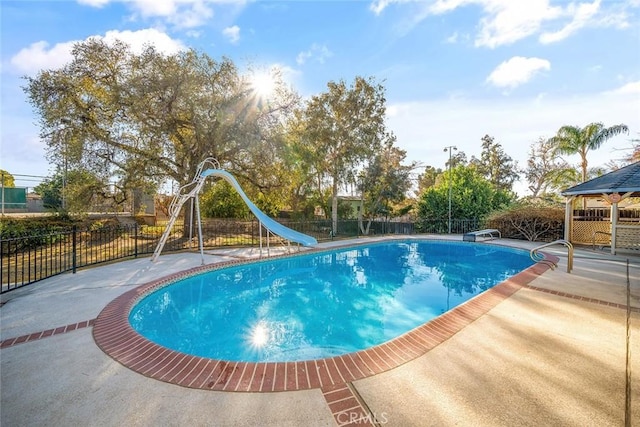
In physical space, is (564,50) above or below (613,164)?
above

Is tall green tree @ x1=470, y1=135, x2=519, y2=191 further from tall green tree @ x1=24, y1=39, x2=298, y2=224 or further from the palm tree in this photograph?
tall green tree @ x1=24, y1=39, x2=298, y2=224

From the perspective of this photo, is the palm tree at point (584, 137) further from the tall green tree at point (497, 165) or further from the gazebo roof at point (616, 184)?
the tall green tree at point (497, 165)

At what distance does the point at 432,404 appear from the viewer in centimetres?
246

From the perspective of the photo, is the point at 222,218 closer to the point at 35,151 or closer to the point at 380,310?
the point at 35,151

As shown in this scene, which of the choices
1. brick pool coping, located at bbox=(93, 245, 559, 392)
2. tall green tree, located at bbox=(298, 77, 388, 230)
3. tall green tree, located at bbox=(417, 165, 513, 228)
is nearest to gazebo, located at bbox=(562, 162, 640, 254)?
tall green tree, located at bbox=(417, 165, 513, 228)

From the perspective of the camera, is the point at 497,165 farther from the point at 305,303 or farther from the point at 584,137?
the point at 305,303

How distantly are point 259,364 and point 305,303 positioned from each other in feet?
11.9

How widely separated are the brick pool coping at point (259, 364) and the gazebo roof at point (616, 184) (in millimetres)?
11090

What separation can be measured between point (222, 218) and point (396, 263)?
15.8 metres

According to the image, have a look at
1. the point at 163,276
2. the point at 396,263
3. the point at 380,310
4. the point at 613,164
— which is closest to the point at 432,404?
the point at 380,310

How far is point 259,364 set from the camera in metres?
3.22

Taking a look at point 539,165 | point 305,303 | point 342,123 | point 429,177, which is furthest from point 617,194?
point 429,177

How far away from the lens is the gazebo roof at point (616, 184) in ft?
34.5

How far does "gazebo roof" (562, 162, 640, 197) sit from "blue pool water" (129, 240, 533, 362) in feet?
13.9
